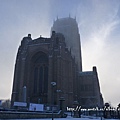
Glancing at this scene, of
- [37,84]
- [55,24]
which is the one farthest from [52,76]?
[55,24]

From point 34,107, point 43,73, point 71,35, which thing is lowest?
point 34,107

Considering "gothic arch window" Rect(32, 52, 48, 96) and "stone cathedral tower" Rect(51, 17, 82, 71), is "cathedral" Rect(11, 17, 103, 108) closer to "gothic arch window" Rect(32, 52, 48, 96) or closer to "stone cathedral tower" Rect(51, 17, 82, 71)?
"gothic arch window" Rect(32, 52, 48, 96)

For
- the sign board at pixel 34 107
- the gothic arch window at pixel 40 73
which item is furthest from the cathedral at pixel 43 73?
the sign board at pixel 34 107

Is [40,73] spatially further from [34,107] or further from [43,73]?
[34,107]

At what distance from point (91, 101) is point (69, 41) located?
110ft

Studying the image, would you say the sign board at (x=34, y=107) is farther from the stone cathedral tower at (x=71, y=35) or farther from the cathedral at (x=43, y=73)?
the stone cathedral tower at (x=71, y=35)

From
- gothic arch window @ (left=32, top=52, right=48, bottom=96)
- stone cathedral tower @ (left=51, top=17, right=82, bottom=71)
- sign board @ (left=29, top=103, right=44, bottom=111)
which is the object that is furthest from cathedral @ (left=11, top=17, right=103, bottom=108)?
stone cathedral tower @ (left=51, top=17, right=82, bottom=71)

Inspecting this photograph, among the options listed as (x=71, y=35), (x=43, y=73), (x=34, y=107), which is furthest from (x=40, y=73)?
(x=71, y=35)

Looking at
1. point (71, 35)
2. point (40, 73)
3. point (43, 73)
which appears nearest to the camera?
point (43, 73)

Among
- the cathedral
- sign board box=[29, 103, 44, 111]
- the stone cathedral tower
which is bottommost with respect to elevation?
sign board box=[29, 103, 44, 111]

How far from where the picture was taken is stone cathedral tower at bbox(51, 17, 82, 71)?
3231 inches

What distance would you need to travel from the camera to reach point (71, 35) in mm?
83125

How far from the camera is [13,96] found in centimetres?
4850

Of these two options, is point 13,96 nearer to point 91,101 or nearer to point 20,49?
point 20,49
